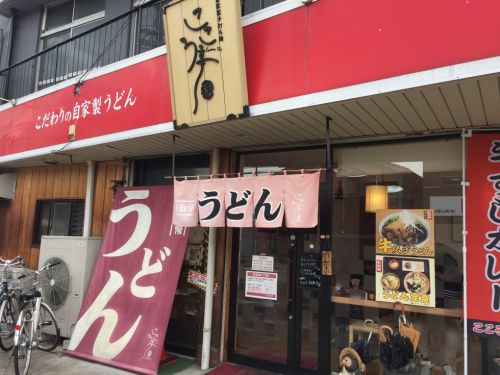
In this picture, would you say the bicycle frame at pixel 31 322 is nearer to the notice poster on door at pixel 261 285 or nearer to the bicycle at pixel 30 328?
the bicycle at pixel 30 328

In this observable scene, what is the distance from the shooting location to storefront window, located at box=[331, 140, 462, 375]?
4.95m

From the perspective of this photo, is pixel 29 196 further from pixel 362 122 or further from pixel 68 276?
pixel 362 122

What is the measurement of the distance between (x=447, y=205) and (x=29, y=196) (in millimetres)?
9258

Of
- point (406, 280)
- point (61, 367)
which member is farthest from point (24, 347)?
point (406, 280)

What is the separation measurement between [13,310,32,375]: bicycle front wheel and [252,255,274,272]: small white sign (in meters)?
3.50

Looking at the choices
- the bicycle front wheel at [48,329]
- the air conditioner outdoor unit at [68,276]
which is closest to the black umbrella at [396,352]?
the air conditioner outdoor unit at [68,276]

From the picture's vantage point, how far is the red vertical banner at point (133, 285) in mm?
6305

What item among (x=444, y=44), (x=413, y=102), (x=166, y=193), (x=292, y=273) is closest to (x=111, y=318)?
(x=166, y=193)

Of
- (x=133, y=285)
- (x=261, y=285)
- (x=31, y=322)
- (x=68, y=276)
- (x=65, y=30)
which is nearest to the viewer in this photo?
(x=31, y=322)

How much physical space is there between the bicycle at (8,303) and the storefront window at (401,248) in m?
5.50

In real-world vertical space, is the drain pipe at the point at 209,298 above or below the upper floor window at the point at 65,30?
below

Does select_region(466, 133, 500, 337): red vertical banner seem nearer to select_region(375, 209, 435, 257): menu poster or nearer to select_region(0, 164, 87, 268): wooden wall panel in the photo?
select_region(375, 209, 435, 257): menu poster

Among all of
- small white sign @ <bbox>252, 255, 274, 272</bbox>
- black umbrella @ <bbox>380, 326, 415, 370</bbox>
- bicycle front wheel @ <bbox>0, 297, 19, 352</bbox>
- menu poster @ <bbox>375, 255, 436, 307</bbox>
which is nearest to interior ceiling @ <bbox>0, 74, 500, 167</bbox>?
menu poster @ <bbox>375, 255, 436, 307</bbox>

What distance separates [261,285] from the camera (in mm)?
6258
